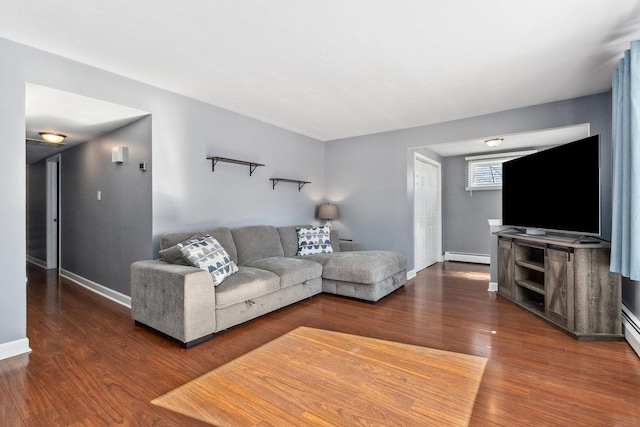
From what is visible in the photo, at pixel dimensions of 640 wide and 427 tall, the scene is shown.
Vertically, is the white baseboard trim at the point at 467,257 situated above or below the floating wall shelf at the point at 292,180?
below

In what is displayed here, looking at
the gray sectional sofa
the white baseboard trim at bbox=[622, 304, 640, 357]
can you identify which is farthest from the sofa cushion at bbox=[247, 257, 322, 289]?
the white baseboard trim at bbox=[622, 304, 640, 357]

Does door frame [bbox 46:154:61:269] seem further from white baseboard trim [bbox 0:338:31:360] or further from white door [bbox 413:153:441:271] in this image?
white door [bbox 413:153:441:271]

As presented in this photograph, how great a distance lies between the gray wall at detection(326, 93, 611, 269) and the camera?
11.4ft

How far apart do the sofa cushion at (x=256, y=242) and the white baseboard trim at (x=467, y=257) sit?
4.12 metres

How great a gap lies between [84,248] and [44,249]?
212 centimetres

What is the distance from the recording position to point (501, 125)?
13.2 feet

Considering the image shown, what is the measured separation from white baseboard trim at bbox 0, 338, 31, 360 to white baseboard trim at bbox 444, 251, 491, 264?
6623 millimetres

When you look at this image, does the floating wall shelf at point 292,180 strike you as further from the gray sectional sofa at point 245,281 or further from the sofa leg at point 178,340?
the sofa leg at point 178,340

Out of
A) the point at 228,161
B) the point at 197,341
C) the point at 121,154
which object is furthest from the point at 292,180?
the point at 197,341

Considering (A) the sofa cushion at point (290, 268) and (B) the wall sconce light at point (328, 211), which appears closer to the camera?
(A) the sofa cushion at point (290, 268)

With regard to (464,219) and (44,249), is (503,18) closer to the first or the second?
(464,219)

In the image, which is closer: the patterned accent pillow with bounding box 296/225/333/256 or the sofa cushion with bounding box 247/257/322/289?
the sofa cushion with bounding box 247/257/322/289

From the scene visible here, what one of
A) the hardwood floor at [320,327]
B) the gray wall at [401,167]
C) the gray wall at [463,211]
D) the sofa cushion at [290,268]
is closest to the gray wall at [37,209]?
the hardwood floor at [320,327]

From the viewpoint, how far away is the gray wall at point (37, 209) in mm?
5603
